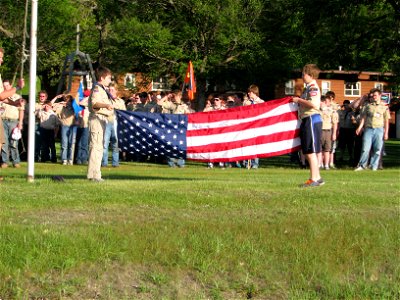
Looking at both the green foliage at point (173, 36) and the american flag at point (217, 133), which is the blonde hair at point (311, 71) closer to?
the american flag at point (217, 133)

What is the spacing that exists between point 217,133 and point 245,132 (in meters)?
0.54

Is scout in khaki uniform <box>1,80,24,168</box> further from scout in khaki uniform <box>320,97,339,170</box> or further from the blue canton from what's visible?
scout in khaki uniform <box>320,97,339,170</box>

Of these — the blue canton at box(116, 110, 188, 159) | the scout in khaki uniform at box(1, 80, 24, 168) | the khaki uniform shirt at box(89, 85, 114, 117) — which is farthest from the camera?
the scout in khaki uniform at box(1, 80, 24, 168)

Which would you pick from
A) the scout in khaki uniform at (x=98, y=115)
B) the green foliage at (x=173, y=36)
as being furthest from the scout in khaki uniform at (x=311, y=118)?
the green foliage at (x=173, y=36)

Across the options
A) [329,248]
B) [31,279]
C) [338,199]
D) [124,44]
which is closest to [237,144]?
[338,199]

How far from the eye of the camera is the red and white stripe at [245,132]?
582 inches

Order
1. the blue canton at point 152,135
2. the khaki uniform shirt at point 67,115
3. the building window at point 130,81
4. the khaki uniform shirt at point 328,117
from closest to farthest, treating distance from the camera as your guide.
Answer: the blue canton at point 152,135 < the khaki uniform shirt at point 328,117 < the khaki uniform shirt at point 67,115 < the building window at point 130,81

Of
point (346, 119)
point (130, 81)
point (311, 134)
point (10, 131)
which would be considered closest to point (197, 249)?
point (311, 134)

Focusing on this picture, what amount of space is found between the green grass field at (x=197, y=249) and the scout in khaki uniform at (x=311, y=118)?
2.09 meters

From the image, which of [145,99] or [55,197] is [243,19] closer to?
[145,99]

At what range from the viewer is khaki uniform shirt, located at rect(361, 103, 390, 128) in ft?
73.9

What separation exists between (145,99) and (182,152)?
11.7m

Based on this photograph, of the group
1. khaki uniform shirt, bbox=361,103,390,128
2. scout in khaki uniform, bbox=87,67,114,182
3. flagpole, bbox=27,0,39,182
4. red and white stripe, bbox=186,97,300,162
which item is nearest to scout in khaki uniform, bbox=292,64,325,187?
red and white stripe, bbox=186,97,300,162

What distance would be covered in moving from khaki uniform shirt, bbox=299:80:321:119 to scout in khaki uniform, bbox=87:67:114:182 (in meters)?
3.49
